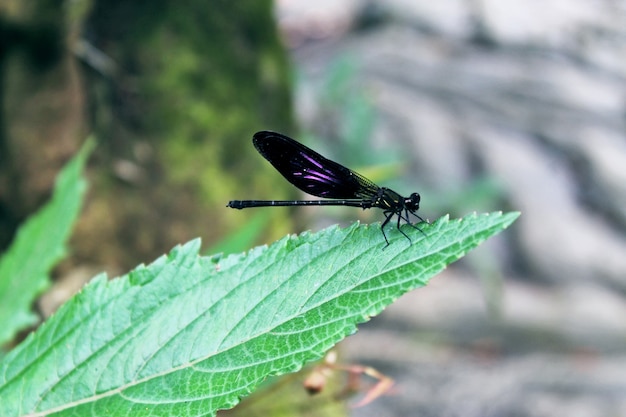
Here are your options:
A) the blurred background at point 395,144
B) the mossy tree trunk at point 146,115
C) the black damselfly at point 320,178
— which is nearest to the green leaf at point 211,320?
the black damselfly at point 320,178

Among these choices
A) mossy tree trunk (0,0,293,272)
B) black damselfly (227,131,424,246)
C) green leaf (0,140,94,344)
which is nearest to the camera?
green leaf (0,140,94,344)

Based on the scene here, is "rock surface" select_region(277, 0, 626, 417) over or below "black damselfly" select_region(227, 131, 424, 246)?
over

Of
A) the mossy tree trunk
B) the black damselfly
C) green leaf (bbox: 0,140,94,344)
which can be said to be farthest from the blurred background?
green leaf (bbox: 0,140,94,344)

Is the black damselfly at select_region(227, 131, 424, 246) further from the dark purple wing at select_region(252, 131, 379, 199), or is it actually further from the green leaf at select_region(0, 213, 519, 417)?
the green leaf at select_region(0, 213, 519, 417)

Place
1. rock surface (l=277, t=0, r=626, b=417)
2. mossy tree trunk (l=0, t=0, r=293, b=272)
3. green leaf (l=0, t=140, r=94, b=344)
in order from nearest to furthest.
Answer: green leaf (l=0, t=140, r=94, b=344) → mossy tree trunk (l=0, t=0, r=293, b=272) → rock surface (l=277, t=0, r=626, b=417)

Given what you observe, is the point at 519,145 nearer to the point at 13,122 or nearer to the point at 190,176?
the point at 190,176

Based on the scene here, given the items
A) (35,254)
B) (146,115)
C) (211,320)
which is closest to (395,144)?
(146,115)

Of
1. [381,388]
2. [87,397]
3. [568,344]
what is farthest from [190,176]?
[568,344]

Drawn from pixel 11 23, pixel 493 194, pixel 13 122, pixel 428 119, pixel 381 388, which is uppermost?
pixel 428 119
